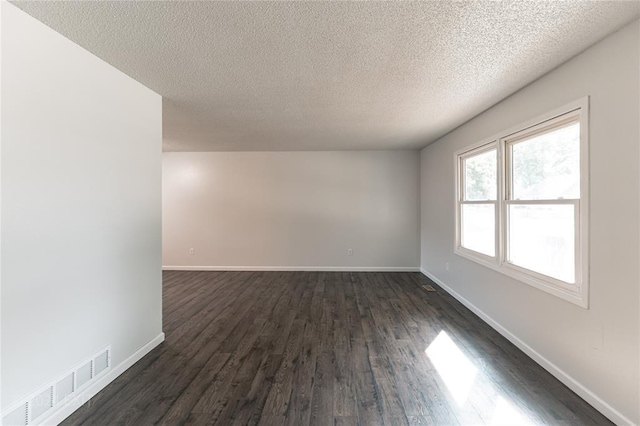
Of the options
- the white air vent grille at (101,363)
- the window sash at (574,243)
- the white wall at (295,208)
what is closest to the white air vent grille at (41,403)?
the white air vent grille at (101,363)

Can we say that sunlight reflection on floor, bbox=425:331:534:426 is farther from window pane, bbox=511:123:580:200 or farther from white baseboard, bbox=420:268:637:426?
window pane, bbox=511:123:580:200

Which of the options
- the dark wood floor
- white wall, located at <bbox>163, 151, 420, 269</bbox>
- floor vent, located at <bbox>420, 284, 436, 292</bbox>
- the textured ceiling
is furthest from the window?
white wall, located at <bbox>163, 151, 420, 269</bbox>

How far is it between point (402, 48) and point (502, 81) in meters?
1.12

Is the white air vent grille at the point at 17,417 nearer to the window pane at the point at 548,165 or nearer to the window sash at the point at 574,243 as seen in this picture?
the window sash at the point at 574,243

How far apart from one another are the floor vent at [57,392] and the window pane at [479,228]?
12.3 ft

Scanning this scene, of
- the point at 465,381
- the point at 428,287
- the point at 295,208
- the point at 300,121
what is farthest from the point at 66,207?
the point at 428,287

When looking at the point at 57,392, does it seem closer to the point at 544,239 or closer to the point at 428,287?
the point at 544,239

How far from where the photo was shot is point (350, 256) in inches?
208

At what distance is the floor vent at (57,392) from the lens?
1.38 meters

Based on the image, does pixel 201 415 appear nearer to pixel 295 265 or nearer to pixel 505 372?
pixel 505 372

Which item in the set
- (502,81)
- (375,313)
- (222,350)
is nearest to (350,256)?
(375,313)

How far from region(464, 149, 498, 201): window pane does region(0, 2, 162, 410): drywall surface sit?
3620mm

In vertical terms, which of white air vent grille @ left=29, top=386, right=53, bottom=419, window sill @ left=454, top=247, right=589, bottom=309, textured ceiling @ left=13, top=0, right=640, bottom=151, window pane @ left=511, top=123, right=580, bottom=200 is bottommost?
white air vent grille @ left=29, top=386, right=53, bottom=419

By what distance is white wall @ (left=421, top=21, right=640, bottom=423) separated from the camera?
1485mm
